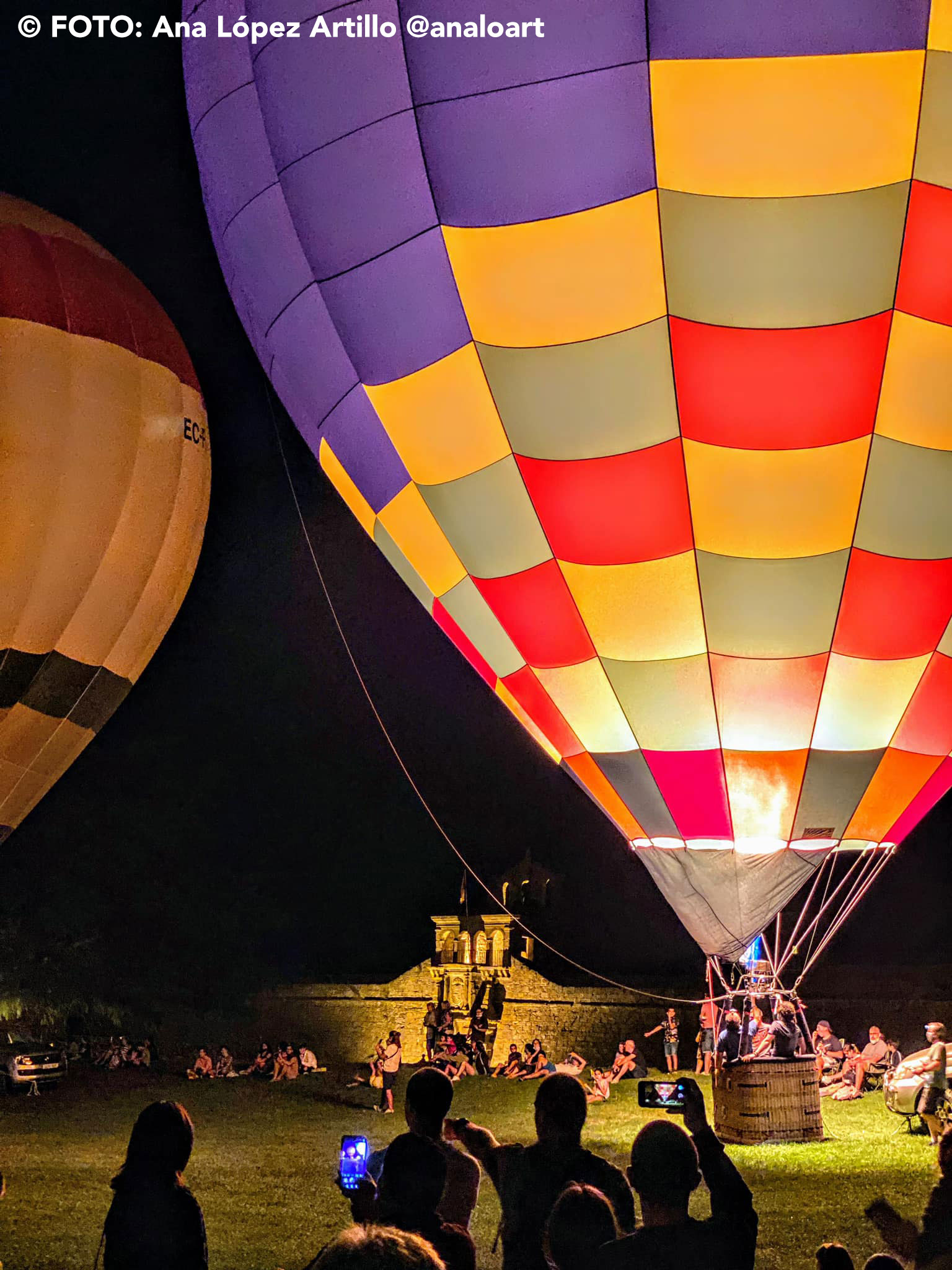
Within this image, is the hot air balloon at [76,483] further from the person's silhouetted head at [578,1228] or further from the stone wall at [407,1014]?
the stone wall at [407,1014]

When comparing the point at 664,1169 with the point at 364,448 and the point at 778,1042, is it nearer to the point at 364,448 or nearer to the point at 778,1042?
the point at 364,448

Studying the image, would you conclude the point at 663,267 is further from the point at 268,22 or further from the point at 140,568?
the point at 140,568

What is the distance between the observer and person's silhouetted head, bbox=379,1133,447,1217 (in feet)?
7.00

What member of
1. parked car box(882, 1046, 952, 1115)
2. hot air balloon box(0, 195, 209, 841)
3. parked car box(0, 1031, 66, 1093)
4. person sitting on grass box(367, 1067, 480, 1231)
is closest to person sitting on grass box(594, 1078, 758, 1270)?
person sitting on grass box(367, 1067, 480, 1231)

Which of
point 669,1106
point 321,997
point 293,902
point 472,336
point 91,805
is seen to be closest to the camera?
point 669,1106

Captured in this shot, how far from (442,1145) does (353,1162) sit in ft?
0.56

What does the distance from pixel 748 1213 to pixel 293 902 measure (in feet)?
81.6

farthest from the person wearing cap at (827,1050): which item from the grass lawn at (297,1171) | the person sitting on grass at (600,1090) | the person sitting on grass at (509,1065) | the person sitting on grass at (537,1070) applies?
the person sitting on grass at (509,1065)

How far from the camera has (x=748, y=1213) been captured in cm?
204

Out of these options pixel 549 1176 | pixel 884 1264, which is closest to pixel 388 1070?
pixel 549 1176

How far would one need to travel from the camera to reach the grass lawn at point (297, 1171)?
461 cm

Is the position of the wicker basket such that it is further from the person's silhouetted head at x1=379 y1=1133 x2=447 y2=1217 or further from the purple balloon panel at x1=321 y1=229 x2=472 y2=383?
the person's silhouetted head at x1=379 y1=1133 x2=447 y2=1217

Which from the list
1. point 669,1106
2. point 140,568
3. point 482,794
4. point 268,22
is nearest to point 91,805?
point 482,794

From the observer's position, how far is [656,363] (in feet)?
14.8
